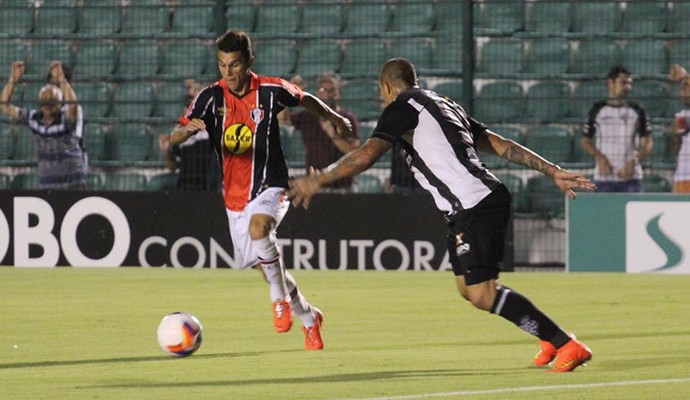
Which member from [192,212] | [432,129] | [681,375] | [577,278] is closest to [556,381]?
[681,375]

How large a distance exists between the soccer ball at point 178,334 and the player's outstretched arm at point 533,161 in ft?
6.65

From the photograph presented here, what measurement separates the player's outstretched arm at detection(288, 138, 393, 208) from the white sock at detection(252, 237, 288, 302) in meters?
1.88

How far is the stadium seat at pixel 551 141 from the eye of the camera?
17.4 m

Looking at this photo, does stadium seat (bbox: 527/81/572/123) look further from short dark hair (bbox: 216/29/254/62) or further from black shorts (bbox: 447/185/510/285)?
black shorts (bbox: 447/185/510/285)

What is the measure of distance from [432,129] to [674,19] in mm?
10002

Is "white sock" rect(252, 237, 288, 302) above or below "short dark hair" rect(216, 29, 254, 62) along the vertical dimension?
below

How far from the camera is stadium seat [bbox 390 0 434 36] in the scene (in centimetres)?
1867

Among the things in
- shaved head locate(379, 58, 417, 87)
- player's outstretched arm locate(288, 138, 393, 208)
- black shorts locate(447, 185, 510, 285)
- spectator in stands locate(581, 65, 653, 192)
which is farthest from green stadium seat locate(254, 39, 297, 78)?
player's outstretched arm locate(288, 138, 393, 208)

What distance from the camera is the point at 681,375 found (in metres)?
8.48

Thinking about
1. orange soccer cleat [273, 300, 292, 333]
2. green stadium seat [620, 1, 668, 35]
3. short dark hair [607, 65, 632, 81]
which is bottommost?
orange soccer cleat [273, 300, 292, 333]

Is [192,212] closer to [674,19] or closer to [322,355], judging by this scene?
[674,19]

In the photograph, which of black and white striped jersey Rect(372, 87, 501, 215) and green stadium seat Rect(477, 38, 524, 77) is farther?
green stadium seat Rect(477, 38, 524, 77)

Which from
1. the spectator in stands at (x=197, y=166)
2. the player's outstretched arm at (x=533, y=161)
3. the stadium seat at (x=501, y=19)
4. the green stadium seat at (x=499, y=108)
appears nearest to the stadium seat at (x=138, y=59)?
the spectator in stands at (x=197, y=166)

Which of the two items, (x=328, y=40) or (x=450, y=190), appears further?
(x=328, y=40)
